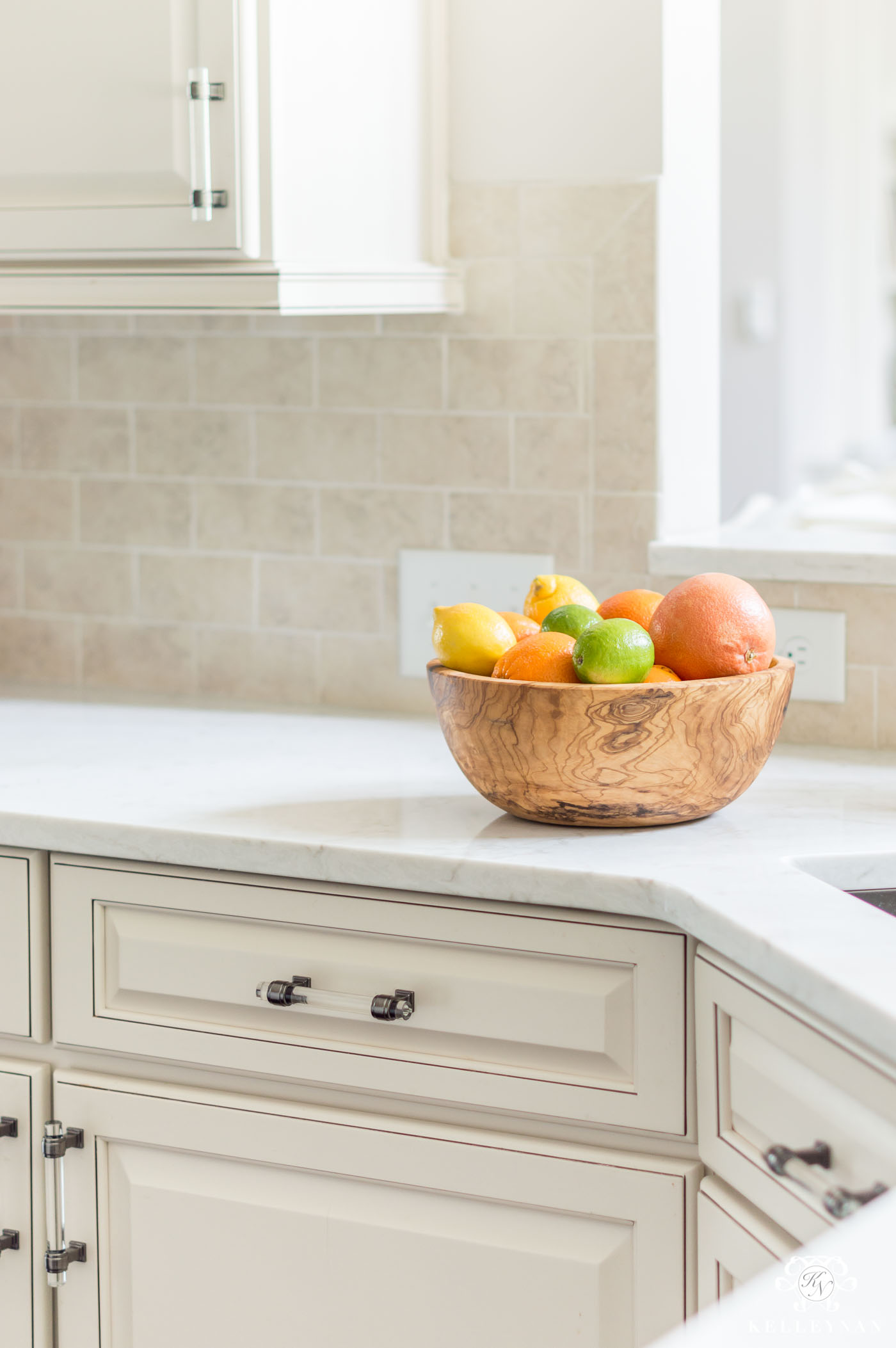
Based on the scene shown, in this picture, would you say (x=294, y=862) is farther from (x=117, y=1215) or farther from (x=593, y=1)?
(x=593, y=1)

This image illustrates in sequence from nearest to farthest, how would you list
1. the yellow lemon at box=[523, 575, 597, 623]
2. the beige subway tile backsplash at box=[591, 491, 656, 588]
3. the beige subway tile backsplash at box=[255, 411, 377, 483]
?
the yellow lemon at box=[523, 575, 597, 623], the beige subway tile backsplash at box=[591, 491, 656, 588], the beige subway tile backsplash at box=[255, 411, 377, 483]

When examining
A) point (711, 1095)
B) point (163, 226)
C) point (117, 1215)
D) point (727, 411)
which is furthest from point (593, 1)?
point (727, 411)

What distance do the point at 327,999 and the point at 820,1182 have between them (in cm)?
43

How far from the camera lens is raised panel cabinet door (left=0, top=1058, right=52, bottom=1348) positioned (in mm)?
1300

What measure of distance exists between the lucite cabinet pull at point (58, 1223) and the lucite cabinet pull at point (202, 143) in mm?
883

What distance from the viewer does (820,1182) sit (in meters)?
0.94

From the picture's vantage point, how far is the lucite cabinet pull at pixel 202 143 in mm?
1415

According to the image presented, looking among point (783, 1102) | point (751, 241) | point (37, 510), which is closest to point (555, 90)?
point (37, 510)

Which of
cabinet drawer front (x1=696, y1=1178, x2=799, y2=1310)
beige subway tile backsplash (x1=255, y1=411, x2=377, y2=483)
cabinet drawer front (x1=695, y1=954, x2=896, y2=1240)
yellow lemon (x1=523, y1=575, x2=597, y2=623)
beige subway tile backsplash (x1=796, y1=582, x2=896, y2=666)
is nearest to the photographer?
cabinet drawer front (x1=695, y1=954, x2=896, y2=1240)

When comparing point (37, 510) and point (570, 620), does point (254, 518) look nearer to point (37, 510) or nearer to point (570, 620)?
point (37, 510)

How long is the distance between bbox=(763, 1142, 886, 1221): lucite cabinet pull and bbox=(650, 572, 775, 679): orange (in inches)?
15.4

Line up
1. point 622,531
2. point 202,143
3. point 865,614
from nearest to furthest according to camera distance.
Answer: point 202,143
point 865,614
point 622,531

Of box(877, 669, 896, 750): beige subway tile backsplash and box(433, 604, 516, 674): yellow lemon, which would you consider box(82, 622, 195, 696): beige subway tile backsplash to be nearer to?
box(433, 604, 516, 674): yellow lemon

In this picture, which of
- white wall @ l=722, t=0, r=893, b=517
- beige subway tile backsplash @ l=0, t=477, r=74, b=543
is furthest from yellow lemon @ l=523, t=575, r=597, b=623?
white wall @ l=722, t=0, r=893, b=517
